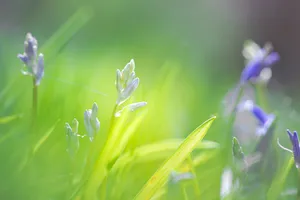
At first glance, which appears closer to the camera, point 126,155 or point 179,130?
point 126,155

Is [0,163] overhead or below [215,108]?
below

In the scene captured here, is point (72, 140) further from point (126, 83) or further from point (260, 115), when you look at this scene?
point (260, 115)

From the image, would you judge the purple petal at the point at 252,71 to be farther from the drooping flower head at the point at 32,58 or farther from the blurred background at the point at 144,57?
the drooping flower head at the point at 32,58

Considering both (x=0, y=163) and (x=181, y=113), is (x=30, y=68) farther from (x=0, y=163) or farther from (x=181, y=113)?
(x=181, y=113)

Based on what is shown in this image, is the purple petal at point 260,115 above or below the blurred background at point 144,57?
below

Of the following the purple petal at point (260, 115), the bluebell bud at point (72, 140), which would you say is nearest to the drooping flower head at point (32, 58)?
the bluebell bud at point (72, 140)

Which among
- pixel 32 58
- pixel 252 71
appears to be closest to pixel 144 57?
pixel 252 71

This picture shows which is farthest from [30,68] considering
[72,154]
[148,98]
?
[148,98]
